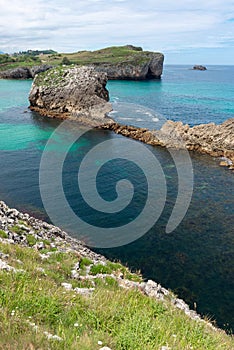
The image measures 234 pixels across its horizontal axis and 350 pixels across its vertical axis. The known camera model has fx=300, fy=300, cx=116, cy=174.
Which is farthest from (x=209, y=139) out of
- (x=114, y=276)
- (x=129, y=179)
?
(x=114, y=276)

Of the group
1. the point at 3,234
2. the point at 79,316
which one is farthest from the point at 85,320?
the point at 3,234

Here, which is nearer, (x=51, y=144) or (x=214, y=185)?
(x=214, y=185)

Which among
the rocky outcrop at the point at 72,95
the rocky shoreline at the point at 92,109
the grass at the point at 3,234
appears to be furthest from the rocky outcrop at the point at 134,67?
the grass at the point at 3,234

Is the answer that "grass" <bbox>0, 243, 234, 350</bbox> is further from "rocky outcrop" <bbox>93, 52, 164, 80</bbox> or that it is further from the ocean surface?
"rocky outcrop" <bbox>93, 52, 164, 80</bbox>

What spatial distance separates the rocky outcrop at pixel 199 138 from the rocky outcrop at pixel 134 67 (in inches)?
4802

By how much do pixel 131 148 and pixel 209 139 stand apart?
15.0m

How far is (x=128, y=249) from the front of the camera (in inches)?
1077

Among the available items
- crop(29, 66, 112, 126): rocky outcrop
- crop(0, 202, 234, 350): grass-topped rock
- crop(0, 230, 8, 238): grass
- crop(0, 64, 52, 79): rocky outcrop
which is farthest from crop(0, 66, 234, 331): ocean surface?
crop(0, 64, 52, 79): rocky outcrop

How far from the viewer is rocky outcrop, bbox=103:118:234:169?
55156 millimetres

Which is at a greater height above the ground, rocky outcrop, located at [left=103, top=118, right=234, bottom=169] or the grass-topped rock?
rocky outcrop, located at [left=103, top=118, right=234, bottom=169]

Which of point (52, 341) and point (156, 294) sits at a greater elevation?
point (52, 341)

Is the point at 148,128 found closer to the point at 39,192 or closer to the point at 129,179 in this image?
the point at 129,179

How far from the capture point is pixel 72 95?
82.3 metres

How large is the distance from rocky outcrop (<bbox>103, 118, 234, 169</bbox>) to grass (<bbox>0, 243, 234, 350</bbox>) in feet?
136
